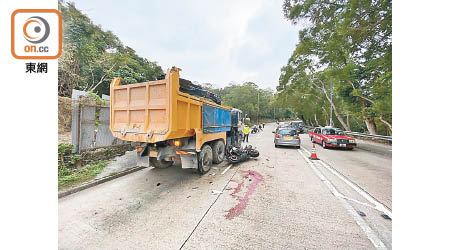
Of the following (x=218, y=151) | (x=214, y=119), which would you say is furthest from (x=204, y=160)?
(x=214, y=119)

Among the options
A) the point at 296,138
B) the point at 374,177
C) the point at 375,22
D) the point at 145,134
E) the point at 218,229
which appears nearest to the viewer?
the point at 218,229

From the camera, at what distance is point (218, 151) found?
550 centimetres

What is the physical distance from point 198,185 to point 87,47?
14.2 m

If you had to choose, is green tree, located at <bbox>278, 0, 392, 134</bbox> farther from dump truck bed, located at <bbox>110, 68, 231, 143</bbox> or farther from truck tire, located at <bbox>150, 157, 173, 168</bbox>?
truck tire, located at <bbox>150, 157, 173, 168</bbox>

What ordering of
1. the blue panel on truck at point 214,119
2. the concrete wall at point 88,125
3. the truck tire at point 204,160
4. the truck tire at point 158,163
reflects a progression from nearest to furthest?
the truck tire at point 204,160, the blue panel on truck at point 214,119, the truck tire at point 158,163, the concrete wall at point 88,125

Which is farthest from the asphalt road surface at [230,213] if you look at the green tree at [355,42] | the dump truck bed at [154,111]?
the green tree at [355,42]

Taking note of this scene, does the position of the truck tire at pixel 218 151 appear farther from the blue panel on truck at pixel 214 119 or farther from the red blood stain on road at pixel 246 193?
the red blood stain on road at pixel 246 193

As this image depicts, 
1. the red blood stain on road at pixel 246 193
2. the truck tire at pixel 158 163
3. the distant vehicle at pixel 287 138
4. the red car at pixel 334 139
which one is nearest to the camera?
the red blood stain on road at pixel 246 193

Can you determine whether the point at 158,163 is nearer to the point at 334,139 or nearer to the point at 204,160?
the point at 204,160

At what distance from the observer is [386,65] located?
6.73 meters

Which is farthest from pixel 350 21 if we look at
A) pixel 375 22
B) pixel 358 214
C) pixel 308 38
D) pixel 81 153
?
pixel 81 153

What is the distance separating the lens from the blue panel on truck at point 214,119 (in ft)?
14.2

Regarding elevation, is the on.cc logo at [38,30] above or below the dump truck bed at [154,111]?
above

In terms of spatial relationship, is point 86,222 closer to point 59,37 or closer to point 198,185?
point 198,185
